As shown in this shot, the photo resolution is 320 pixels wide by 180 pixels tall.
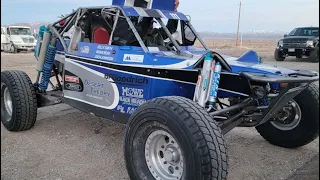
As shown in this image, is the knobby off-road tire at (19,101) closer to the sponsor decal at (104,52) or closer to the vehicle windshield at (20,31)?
the sponsor decal at (104,52)

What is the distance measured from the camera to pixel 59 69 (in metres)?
6.01

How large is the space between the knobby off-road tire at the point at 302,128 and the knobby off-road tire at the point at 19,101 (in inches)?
141

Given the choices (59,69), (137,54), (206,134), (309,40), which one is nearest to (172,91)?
(137,54)

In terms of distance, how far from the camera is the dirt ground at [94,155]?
4180 mm

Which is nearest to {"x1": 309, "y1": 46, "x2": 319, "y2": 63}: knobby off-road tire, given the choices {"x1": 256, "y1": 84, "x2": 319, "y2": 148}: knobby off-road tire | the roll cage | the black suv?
the black suv

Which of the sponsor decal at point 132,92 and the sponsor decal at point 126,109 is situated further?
the sponsor decal at point 126,109

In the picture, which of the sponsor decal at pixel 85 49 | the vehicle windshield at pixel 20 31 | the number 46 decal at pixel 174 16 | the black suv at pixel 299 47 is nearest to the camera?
the sponsor decal at pixel 85 49

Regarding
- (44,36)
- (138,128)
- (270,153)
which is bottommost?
(270,153)

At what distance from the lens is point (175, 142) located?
3.38 meters

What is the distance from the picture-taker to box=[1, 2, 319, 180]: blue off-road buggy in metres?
3.26

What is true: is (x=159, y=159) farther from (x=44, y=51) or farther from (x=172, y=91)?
(x=44, y=51)

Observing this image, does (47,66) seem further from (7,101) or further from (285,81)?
(285,81)

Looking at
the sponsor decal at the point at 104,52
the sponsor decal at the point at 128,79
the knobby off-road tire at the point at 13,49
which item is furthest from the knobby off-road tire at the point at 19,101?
the knobby off-road tire at the point at 13,49

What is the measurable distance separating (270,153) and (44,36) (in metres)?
3.93
